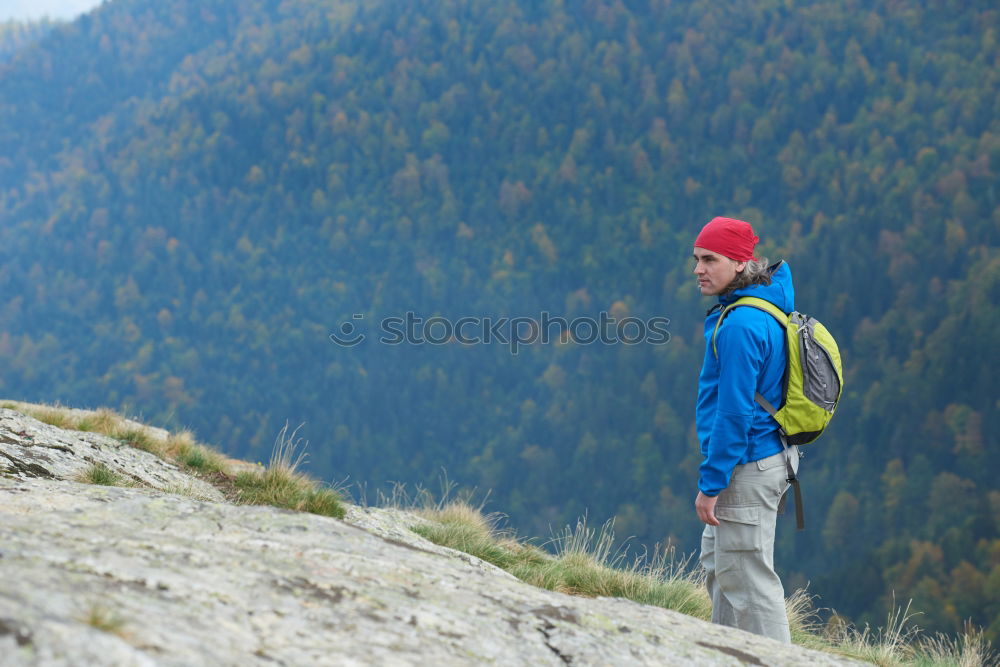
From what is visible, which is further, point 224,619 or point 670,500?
point 670,500

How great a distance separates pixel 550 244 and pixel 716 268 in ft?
528

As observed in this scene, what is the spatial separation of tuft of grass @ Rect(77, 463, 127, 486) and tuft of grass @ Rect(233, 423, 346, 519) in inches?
26.6

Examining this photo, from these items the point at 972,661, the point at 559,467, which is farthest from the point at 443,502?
the point at 559,467

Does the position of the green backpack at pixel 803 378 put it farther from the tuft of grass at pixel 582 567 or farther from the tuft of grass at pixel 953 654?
the tuft of grass at pixel 953 654

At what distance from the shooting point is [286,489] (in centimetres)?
490

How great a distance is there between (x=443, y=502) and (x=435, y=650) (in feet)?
16.0

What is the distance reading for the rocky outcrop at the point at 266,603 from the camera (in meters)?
1.76

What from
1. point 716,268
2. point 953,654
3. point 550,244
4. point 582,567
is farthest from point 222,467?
point 550,244

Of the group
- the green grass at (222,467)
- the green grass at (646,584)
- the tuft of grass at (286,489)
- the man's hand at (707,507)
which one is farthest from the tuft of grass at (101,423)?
the man's hand at (707,507)

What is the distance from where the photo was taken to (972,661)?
4832mm

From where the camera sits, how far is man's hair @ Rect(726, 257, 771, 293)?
3580mm

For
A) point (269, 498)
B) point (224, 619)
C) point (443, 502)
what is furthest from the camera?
point (443, 502)

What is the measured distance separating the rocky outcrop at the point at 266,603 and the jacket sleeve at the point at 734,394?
23.6 inches

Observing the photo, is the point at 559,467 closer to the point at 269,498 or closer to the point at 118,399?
the point at 118,399
